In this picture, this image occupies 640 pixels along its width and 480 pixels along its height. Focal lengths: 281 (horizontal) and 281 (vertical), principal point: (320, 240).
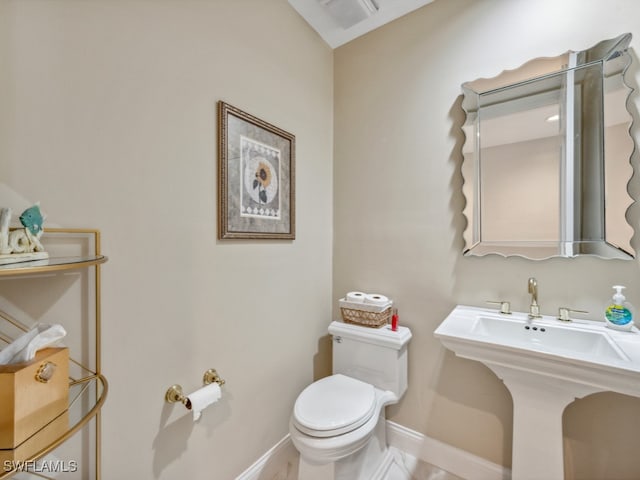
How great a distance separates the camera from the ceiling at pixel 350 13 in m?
1.61

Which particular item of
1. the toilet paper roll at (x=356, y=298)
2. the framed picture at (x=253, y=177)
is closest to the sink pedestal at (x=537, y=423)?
the toilet paper roll at (x=356, y=298)

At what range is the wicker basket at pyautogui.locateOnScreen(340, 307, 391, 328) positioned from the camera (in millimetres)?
1635

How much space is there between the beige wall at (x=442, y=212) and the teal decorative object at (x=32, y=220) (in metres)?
1.54

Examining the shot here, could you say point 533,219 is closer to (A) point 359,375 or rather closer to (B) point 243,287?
(A) point 359,375

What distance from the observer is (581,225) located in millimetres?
1259

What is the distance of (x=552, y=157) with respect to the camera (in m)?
1.32

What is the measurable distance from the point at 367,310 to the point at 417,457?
901mm

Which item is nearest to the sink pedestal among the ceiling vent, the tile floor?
the tile floor

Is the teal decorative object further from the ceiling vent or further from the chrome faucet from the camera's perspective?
the chrome faucet

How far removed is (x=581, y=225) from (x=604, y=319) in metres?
0.41

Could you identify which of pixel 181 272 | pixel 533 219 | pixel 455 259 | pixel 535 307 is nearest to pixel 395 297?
pixel 455 259

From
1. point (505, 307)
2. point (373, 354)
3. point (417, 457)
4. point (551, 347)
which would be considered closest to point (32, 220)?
point (373, 354)

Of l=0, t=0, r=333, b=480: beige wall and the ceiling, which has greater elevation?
the ceiling

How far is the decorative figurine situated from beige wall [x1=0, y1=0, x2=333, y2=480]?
0.49ft
